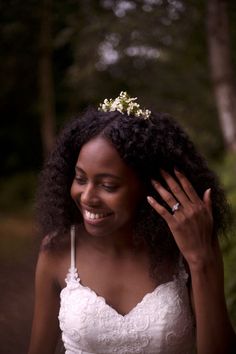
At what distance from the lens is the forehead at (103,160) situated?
2182mm

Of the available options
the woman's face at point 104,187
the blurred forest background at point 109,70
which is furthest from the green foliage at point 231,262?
the woman's face at point 104,187

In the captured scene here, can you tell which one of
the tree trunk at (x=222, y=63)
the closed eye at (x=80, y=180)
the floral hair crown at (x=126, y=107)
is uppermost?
the tree trunk at (x=222, y=63)

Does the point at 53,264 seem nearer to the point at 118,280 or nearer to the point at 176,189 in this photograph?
the point at 118,280

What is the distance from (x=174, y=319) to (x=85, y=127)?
0.98 meters

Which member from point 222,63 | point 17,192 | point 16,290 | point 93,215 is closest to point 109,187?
point 93,215

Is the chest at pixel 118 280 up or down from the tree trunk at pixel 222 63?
down

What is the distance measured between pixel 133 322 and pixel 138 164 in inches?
28.6

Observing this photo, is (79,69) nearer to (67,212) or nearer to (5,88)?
(5,88)

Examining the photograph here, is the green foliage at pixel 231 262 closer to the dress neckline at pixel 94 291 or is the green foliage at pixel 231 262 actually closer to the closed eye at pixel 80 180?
the dress neckline at pixel 94 291

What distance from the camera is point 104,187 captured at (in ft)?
7.18

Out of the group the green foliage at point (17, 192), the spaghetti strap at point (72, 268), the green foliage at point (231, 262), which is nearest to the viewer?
the spaghetti strap at point (72, 268)

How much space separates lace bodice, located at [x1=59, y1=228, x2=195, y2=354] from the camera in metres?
2.34

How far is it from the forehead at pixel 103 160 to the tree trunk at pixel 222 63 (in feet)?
17.9

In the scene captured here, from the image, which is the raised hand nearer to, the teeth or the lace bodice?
the teeth
